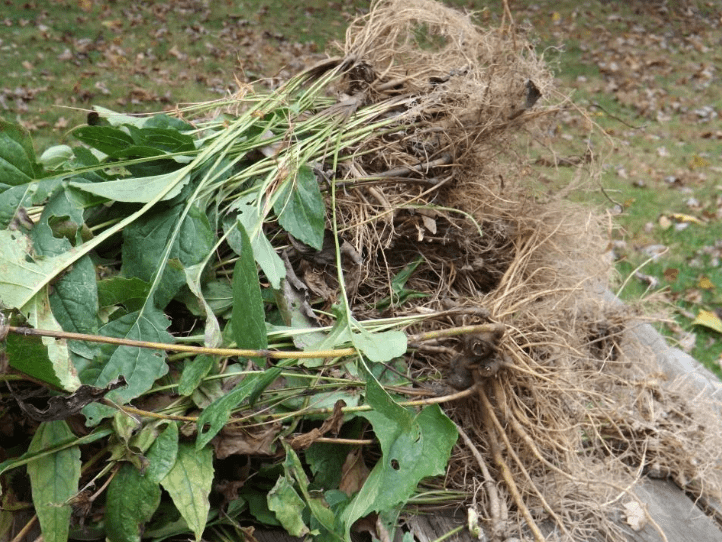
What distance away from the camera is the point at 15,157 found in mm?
1106

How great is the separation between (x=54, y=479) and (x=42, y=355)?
8.7 inches

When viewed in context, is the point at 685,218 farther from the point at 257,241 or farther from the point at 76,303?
the point at 76,303

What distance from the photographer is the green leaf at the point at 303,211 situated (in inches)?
48.6

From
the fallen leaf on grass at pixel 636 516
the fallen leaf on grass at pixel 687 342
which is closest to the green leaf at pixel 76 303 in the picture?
the fallen leaf on grass at pixel 636 516

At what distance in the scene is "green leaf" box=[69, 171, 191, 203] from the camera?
1082 millimetres

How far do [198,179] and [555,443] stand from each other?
0.95 meters

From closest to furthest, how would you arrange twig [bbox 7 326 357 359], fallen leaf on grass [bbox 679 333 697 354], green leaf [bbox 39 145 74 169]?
twig [bbox 7 326 357 359]
green leaf [bbox 39 145 74 169]
fallen leaf on grass [bbox 679 333 697 354]

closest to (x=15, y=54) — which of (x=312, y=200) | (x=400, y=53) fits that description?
(x=400, y=53)

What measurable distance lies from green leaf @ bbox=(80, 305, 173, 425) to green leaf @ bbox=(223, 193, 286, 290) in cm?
21

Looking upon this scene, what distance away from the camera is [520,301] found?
4.42 feet

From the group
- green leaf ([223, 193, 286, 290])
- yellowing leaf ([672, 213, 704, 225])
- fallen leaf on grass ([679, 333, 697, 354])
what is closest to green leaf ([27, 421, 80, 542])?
green leaf ([223, 193, 286, 290])

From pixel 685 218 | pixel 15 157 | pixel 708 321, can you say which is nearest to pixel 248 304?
pixel 15 157

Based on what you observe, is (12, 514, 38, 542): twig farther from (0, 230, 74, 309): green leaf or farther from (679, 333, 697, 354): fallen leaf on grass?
(679, 333, 697, 354): fallen leaf on grass

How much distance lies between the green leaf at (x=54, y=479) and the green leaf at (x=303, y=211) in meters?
0.55
